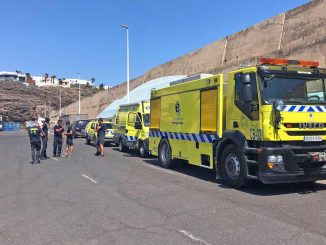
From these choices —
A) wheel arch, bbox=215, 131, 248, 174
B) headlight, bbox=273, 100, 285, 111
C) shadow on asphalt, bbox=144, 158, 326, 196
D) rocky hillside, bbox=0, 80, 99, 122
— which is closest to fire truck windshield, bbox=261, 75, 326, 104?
headlight, bbox=273, 100, 285, 111

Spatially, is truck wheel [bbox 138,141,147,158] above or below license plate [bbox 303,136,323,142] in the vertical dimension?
below

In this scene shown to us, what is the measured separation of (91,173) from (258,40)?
2559 centimetres

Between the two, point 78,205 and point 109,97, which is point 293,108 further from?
point 109,97

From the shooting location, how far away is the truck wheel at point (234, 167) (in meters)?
9.54

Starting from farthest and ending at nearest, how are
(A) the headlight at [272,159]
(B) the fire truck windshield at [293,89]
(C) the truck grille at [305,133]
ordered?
(B) the fire truck windshield at [293,89] < (C) the truck grille at [305,133] < (A) the headlight at [272,159]

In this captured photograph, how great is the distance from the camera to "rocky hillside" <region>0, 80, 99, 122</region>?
117m

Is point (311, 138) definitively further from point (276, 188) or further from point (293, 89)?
point (276, 188)

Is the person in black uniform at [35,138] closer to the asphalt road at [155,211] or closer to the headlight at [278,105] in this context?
the asphalt road at [155,211]

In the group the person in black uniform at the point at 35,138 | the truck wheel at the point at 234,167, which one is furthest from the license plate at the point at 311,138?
the person in black uniform at the point at 35,138

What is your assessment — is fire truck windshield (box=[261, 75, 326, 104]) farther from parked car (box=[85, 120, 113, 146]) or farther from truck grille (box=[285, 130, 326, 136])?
parked car (box=[85, 120, 113, 146])

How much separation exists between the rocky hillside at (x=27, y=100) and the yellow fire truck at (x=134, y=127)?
312 ft

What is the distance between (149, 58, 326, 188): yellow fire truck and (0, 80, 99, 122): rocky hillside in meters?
108

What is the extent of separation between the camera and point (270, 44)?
3284cm

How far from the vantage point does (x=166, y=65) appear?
5844 centimetres
